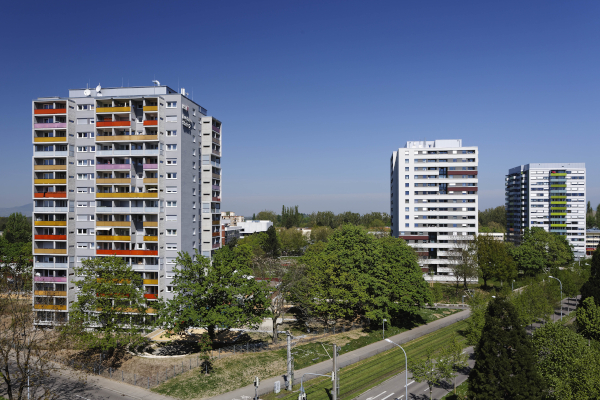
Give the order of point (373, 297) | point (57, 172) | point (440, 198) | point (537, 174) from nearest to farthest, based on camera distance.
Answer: point (373, 297), point (57, 172), point (440, 198), point (537, 174)

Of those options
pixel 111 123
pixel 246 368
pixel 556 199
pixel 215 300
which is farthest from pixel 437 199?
pixel 111 123

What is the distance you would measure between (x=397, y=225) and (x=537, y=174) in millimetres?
73389

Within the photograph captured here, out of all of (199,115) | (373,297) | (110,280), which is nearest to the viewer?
(110,280)

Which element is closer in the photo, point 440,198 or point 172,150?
point 172,150

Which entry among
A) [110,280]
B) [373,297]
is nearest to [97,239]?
[110,280]

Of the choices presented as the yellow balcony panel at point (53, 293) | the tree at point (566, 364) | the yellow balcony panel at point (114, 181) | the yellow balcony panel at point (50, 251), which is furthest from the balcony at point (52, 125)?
the tree at point (566, 364)

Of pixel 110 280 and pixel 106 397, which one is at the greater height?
pixel 110 280

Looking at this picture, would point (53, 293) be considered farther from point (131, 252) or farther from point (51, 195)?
point (51, 195)

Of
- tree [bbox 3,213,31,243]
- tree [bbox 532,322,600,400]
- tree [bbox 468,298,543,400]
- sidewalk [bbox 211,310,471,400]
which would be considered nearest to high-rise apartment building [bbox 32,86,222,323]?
sidewalk [bbox 211,310,471,400]

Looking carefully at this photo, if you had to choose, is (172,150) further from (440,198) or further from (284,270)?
(440,198)

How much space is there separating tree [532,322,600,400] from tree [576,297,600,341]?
516 inches

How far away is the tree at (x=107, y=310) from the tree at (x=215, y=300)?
4651 millimetres

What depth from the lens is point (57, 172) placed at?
193 ft

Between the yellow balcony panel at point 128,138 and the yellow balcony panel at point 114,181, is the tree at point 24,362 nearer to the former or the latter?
the yellow balcony panel at point 114,181
